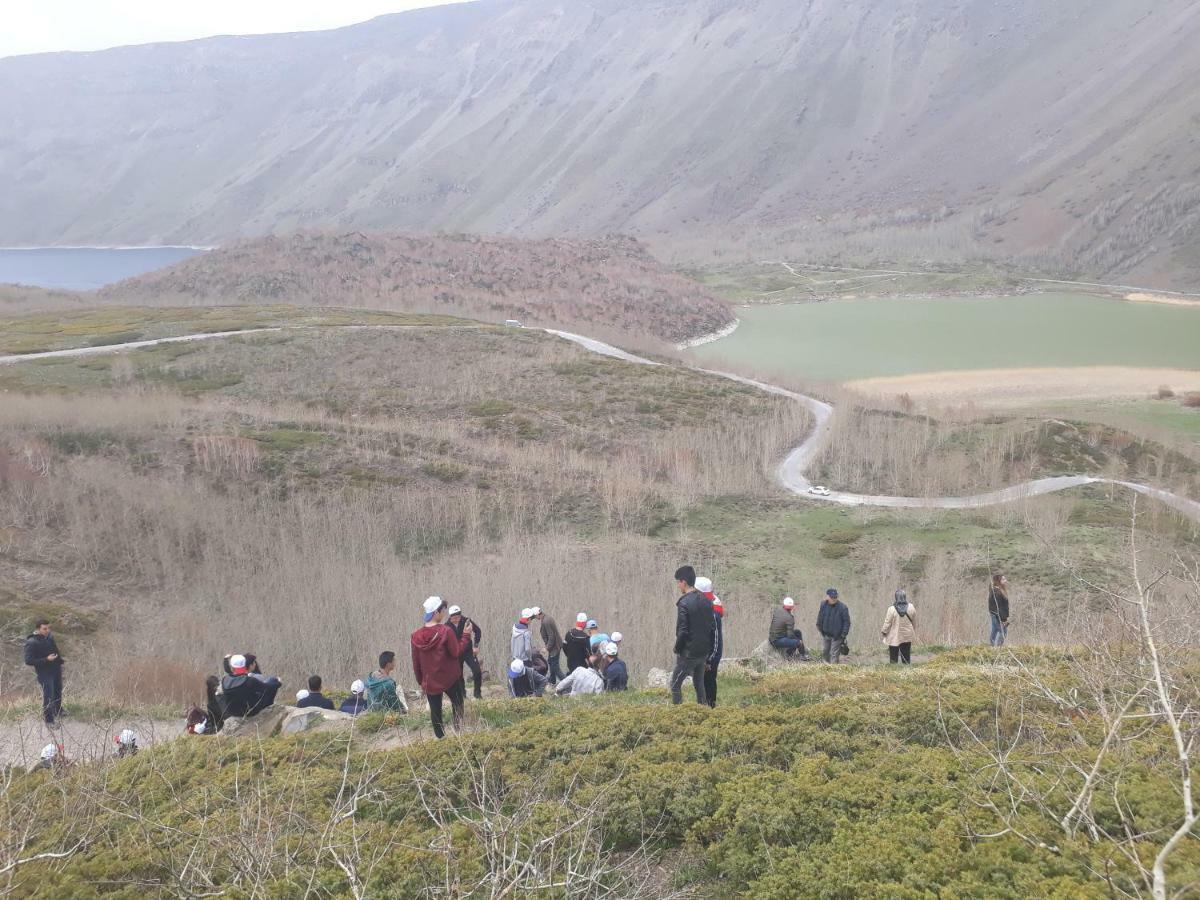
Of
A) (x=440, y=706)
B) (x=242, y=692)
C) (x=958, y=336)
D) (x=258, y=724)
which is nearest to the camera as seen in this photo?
(x=440, y=706)

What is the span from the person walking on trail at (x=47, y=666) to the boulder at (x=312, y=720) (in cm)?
469

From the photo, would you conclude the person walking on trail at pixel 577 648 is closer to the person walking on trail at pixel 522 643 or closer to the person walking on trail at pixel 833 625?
the person walking on trail at pixel 522 643

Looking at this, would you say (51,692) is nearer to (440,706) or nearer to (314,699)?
(314,699)

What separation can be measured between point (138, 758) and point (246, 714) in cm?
238

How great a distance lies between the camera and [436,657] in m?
10.8

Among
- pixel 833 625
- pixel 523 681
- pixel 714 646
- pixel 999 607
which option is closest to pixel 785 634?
pixel 833 625

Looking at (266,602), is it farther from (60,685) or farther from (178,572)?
(60,685)

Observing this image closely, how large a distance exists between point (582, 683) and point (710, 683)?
8.98 feet

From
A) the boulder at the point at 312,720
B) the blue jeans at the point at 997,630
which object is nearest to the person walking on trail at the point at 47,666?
the boulder at the point at 312,720

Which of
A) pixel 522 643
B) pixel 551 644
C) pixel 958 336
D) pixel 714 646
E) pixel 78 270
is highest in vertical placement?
pixel 78 270

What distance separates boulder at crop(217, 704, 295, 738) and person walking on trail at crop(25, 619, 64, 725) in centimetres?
373

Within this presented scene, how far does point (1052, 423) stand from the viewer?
39.6m

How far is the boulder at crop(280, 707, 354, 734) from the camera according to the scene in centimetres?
1239

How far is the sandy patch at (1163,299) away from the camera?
84.1m
